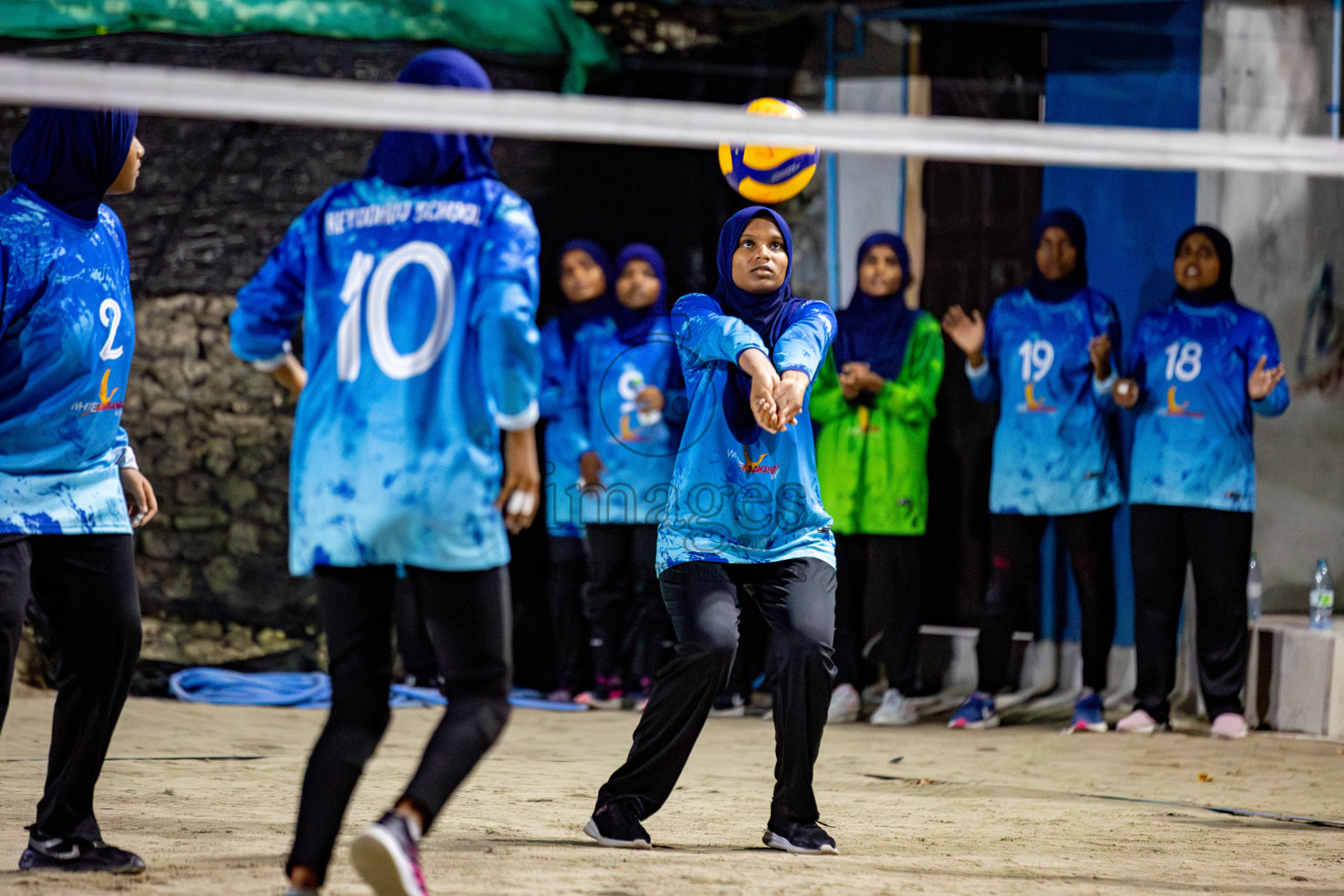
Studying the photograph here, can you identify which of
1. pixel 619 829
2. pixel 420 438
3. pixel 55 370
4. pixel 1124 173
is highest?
pixel 1124 173

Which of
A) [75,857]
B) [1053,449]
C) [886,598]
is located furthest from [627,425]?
[75,857]

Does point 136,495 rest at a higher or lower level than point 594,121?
lower

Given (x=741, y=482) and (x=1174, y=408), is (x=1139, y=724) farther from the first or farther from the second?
(x=741, y=482)

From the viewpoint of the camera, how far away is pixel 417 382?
9.62ft

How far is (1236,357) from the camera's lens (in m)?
6.61

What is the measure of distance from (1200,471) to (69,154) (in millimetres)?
5021

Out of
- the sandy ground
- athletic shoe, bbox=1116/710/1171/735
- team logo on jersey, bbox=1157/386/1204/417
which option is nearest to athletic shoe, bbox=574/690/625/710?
the sandy ground

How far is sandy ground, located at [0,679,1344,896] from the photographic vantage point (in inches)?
139

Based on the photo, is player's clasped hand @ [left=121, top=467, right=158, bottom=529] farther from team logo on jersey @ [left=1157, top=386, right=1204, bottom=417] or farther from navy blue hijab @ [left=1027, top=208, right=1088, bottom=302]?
team logo on jersey @ [left=1157, top=386, right=1204, bottom=417]

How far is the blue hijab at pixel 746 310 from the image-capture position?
3.88m

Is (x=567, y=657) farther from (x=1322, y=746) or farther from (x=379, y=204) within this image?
(x=379, y=204)

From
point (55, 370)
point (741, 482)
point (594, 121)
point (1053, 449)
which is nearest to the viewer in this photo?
point (594, 121)

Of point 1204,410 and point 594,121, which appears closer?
point 594,121

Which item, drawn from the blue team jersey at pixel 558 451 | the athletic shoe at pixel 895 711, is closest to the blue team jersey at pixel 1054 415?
the athletic shoe at pixel 895 711
